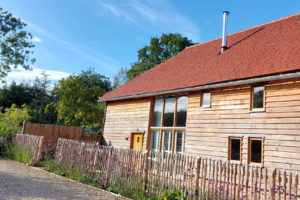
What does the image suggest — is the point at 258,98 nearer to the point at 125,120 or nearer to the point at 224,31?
the point at 224,31

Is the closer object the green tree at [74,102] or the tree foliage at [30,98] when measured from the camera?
the green tree at [74,102]

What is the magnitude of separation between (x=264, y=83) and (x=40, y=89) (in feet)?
201

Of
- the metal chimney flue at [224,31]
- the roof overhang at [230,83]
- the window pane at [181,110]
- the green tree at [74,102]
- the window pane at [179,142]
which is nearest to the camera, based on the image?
the roof overhang at [230,83]

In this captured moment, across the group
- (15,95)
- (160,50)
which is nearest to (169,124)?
(160,50)

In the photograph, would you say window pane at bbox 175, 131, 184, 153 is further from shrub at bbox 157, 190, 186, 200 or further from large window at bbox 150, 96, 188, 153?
shrub at bbox 157, 190, 186, 200

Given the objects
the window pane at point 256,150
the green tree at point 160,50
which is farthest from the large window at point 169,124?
the green tree at point 160,50

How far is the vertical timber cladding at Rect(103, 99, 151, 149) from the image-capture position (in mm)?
14430

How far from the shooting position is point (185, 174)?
23.0ft

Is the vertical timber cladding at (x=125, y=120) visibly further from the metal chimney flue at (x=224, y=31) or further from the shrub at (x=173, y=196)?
the shrub at (x=173, y=196)

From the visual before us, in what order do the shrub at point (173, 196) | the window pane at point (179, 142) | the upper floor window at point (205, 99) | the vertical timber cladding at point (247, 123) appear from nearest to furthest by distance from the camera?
the shrub at point (173, 196) → the vertical timber cladding at point (247, 123) → the upper floor window at point (205, 99) → the window pane at point (179, 142)

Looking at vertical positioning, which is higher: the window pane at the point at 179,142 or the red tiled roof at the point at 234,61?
the red tiled roof at the point at 234,61

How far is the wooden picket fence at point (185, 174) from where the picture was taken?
5465 mm

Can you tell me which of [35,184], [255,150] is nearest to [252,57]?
[255,150]

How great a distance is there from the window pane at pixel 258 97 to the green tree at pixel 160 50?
26285mm
